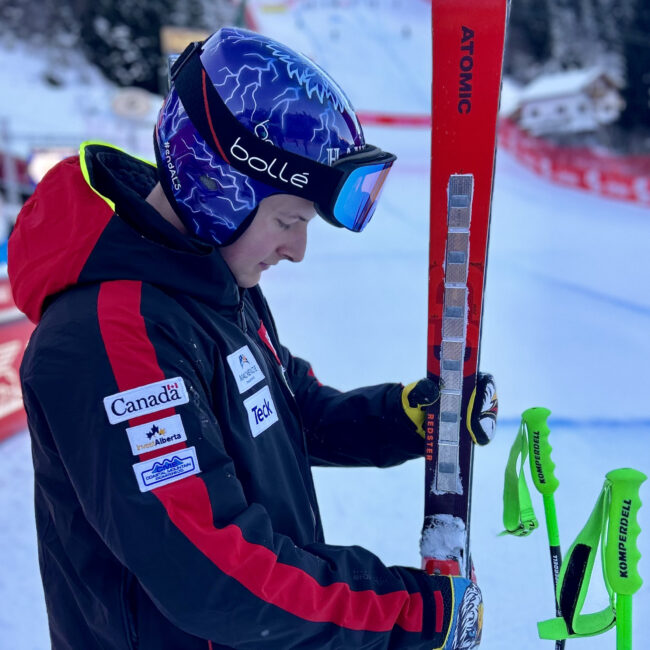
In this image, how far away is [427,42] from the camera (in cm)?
2528

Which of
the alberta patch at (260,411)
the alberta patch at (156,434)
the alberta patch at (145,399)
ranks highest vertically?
the alberta patch at (145,399)

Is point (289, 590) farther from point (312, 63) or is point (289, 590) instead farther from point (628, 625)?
point (312, 63)

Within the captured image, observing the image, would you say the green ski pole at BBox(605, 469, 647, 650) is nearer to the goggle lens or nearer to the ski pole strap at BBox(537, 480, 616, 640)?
the ski pole strap at BBox(537, 480, 616, 640)

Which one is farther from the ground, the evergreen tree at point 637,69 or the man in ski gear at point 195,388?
the evergreen tree at point 637,69

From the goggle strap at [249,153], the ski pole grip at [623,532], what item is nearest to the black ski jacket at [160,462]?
the goggle strap at [249,153]

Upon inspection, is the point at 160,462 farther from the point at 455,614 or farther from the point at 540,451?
the point at 540,451

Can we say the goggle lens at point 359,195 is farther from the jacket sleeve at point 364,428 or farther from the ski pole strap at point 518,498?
the ski pole strap at point 518,498

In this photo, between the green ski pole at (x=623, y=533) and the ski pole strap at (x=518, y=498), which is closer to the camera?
the green ski pole at (x=623, y=533)

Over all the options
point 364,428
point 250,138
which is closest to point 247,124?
point 250,138

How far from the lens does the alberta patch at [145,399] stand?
759 millimetres

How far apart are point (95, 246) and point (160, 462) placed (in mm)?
298

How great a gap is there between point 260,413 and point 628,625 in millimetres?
682

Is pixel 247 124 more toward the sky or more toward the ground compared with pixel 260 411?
more toward the sky

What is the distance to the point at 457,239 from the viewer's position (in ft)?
4.25
